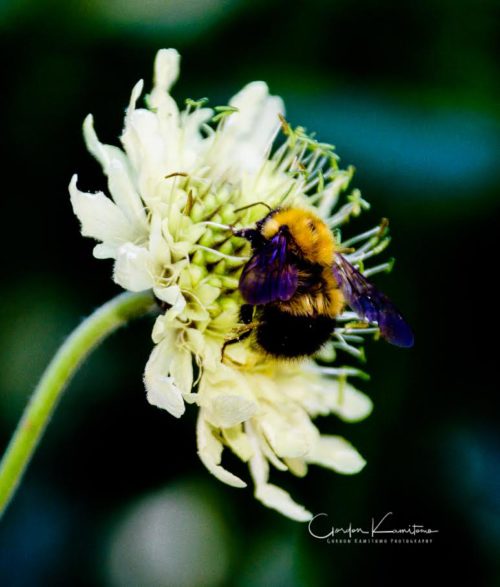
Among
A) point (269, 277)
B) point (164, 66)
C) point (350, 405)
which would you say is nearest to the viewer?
point (269, 277)

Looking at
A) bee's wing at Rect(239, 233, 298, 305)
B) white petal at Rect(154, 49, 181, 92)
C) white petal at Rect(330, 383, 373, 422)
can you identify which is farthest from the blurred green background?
bee's wing at Rect(239, 233, 298, 305)

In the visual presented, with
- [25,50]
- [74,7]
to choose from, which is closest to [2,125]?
[25,50]

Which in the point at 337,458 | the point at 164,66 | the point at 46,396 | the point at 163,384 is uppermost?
the point at 164,66

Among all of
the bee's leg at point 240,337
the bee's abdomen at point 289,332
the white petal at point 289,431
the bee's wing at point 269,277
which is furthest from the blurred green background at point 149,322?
the bee's wing at point 269,277

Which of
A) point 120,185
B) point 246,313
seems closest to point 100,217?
point 120,185

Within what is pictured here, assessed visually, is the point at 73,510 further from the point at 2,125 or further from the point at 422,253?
the point at 422,253

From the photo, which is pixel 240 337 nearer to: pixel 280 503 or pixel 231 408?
pixel 231 408

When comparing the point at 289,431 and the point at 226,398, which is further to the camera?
the point at 289,431
